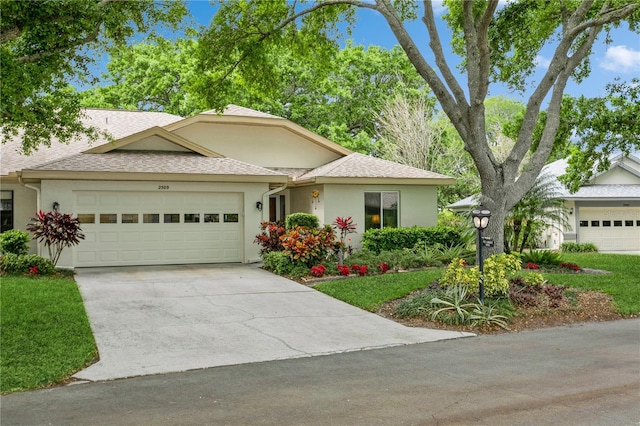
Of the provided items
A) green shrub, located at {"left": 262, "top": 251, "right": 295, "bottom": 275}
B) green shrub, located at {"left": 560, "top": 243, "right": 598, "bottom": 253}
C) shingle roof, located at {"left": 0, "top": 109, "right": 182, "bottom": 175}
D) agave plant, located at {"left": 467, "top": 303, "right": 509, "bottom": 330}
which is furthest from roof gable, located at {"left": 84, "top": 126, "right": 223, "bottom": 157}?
green shrub, located at {"left": 560, "top": 243, "right": 598, "bottom": 253}

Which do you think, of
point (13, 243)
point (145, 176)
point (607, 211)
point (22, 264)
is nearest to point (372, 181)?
point (145, 176)

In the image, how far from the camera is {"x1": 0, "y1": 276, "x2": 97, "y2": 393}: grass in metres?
6.01

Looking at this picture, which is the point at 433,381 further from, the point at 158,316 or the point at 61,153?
the point at 61,153

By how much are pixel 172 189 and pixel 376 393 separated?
459 inches

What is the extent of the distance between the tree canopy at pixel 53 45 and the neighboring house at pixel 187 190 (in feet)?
14.3

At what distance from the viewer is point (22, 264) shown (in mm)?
13242

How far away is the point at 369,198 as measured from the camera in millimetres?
18688

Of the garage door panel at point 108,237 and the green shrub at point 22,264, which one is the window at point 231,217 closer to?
the garage door panel at point 108,237

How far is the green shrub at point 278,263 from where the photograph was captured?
14.1 meters

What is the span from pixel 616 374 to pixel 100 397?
5.50 m

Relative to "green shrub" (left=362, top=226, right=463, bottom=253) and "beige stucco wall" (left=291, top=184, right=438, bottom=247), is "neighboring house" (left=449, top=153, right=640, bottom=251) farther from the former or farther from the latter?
"green shrub" (left=362, top=226, right=463, bottom=253)

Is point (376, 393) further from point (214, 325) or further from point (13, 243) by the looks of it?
point (13, 243)

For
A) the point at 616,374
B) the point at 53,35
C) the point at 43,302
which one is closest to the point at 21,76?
the point at 53,35

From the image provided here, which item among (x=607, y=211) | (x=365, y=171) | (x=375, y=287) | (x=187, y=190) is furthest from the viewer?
(x=607, y=211)
